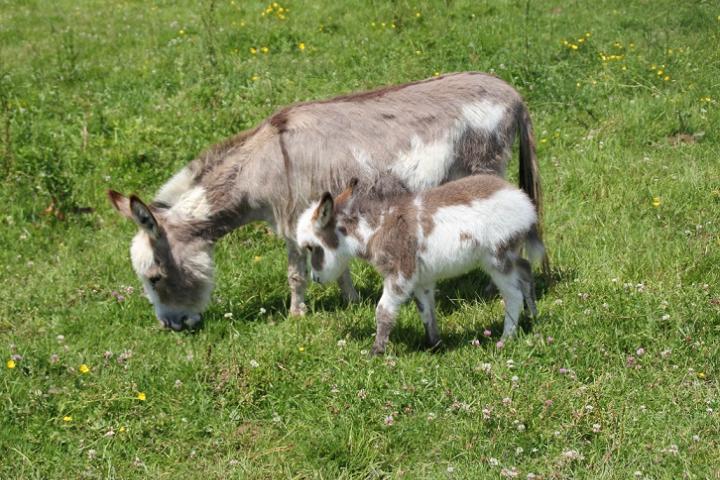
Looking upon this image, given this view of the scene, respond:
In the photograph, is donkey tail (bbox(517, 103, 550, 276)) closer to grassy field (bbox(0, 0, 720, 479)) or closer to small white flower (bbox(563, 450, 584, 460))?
grassy field (bbox(0, 0, 720, 479))

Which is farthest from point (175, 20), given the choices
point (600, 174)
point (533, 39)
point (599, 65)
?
point (600, 174)

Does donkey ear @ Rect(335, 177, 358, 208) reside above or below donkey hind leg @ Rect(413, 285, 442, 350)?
above

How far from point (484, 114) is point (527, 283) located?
1.29 m

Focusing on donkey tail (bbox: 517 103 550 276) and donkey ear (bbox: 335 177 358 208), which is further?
donkey tail (bbox: 517 103 550 276)

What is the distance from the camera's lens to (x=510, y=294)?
17.5ft

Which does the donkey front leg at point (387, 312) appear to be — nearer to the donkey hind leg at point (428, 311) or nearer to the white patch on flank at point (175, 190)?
the donkey hind leg at point (428, 311)

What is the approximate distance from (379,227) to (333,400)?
107cm

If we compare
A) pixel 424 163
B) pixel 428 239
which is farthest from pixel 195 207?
pixel 428 239

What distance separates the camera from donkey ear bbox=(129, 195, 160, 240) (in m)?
5.51

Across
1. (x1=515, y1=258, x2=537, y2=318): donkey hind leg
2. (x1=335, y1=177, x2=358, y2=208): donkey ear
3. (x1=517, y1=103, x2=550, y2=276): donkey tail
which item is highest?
(x1=335, y1=177, x2=358, y2=208): donkey ear

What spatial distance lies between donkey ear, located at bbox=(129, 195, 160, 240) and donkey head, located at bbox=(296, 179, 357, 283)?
94 centimetres

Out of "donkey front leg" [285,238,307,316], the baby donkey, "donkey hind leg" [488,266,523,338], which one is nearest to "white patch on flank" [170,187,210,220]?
"donkey front leg" [285,238,307,316]

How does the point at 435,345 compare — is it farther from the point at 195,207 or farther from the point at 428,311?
the point at 195,207

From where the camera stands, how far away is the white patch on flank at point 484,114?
19.8 feet
